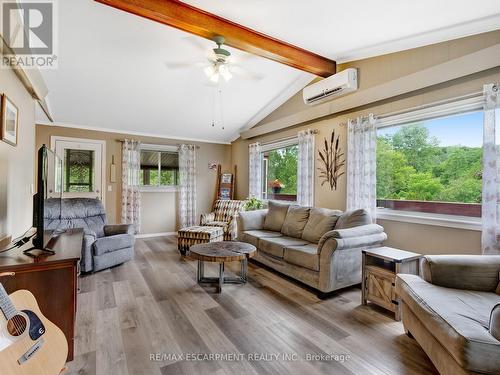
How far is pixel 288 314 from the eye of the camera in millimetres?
2410

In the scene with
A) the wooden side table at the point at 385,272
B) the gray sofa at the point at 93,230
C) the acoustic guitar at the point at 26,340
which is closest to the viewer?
the acoustic guitar at the point at 26,340

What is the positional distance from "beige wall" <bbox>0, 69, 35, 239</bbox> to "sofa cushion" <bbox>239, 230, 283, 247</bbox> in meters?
2.69

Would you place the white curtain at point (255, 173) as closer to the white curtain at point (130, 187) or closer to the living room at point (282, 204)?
the living room at point (282, 204)

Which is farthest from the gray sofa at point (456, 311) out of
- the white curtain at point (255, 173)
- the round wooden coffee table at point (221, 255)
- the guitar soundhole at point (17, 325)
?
the white curtain at point (255, 173)

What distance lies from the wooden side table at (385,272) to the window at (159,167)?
480cm

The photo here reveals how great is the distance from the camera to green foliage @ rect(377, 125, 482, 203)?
2688mm

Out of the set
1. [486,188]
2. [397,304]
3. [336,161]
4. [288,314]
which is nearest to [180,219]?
[336,161]

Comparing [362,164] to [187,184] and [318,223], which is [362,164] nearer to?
[318,223]

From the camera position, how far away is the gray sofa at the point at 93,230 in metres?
3.43

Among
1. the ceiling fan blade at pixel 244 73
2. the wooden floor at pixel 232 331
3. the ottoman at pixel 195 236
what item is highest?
the ceiling fan blade at pixel 244 73

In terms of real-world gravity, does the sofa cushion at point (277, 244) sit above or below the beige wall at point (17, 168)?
below

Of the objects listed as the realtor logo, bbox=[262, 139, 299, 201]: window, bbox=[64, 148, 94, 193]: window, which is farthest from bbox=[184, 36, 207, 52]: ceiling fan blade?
bbox=[64, 148, 94, 193]: window

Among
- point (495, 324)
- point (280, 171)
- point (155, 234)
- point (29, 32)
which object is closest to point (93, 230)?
point (155, 234)

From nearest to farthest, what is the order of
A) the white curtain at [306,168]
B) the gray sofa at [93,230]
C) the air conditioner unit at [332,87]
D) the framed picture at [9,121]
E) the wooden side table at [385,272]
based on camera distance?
1. the framed picture at [9,121]
2. the wooden side table at [385,272]
3. the gray sofa at [93,230]
4. the air conditioner unit at [332,87]
5. the white curtain at [306,168]
